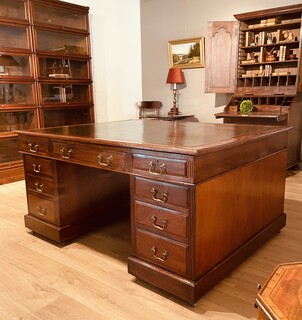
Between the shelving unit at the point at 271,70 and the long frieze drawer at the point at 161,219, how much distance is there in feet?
8.27

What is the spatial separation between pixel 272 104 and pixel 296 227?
221 cm

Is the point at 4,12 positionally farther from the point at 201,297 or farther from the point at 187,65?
the point at 201,297

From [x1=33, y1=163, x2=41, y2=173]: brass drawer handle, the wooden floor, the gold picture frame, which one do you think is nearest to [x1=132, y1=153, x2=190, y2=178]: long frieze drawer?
the wooden floor

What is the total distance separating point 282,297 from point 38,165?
1941 millimetres

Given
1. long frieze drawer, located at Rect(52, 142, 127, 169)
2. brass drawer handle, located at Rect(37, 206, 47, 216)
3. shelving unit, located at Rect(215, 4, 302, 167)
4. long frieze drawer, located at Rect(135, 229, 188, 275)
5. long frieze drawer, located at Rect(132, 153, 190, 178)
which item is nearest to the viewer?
long frieze drawer, located at Rect(132, 153, 190, 178)

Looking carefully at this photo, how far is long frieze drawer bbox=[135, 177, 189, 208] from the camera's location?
1.60m

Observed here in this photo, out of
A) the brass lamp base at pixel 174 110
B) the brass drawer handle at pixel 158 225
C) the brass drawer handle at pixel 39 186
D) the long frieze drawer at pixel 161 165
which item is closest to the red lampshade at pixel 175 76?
the brass lamp base at pixel 174 110

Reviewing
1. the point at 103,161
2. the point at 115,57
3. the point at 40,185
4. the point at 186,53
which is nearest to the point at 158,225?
the point at 103,161

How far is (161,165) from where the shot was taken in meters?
1.63

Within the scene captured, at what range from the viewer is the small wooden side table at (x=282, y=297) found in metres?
0.85

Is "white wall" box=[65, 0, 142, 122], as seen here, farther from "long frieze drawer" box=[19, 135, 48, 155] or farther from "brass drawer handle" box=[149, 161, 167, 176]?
"brass drawer handle" box=[149, 161, 167, 176]

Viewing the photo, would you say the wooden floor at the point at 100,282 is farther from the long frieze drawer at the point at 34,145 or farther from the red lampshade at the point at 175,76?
the red lampshade at the point at 175,76

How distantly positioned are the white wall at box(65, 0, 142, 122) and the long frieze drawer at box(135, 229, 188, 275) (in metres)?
4.00

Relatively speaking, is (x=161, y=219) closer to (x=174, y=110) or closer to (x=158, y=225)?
(x=158, y=225)
